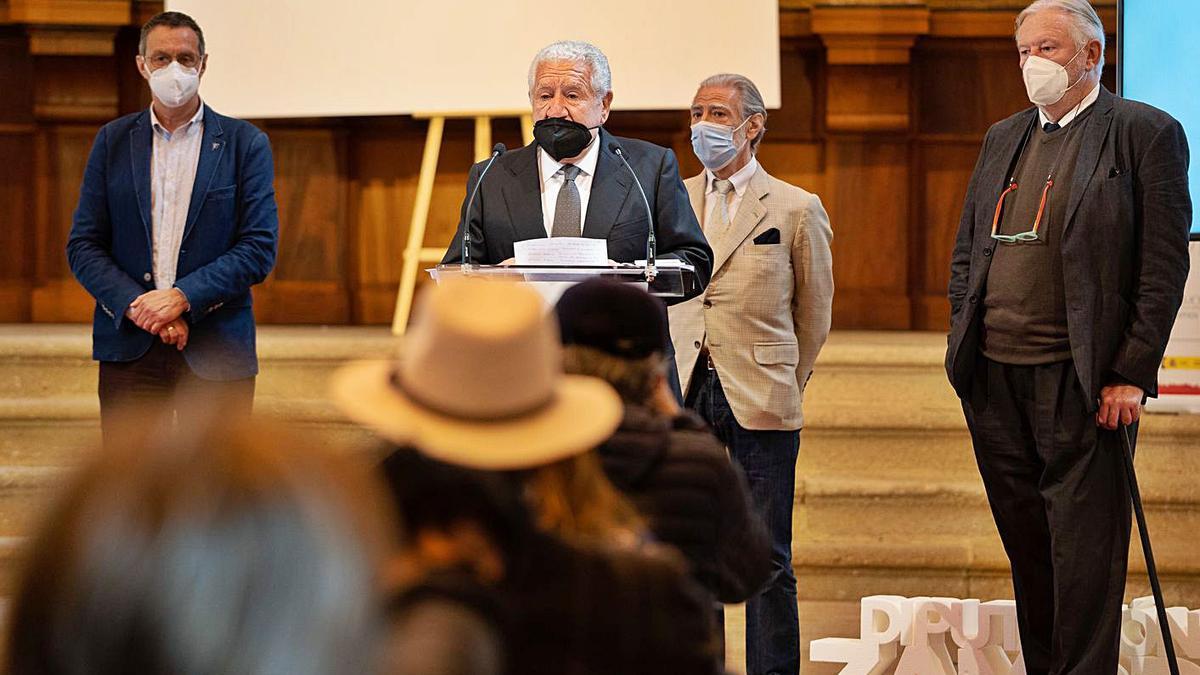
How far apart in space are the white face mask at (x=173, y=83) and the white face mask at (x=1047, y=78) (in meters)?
2.08

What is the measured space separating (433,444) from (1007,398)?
2.34 metres

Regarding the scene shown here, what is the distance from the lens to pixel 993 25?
595cm

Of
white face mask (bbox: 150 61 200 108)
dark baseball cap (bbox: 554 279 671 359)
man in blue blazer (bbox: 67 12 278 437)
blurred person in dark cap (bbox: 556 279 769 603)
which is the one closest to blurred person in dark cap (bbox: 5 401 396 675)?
blurred person in dark cap (bbox: 556 279 769 603)

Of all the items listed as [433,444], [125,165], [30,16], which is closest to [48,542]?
[433,444]

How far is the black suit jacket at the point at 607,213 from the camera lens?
3.23 m

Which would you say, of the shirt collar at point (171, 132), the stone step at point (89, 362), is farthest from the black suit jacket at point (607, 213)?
the stone step at point (89, 362)

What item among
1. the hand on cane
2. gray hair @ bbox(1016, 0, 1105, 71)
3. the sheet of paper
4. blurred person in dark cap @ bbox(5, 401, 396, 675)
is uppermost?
gray hair @ bbox(1016, 0, 1105, 71)

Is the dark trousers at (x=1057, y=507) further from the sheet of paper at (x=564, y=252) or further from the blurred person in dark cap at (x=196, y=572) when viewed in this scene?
the blurred person in dark cap at (x=196, y=572)

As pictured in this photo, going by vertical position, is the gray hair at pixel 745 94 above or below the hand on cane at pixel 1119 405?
above

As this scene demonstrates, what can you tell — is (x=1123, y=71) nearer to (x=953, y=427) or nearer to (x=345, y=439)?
(x=953, y=427)

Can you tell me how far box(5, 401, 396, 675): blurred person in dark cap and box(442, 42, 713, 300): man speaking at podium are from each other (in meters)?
2.26

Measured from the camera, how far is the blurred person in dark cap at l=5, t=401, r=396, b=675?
0.93 m

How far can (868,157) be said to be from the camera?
6051mm

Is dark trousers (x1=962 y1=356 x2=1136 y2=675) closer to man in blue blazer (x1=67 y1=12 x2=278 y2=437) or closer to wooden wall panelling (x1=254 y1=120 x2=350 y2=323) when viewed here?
man in blue blazer (x1=67 y1=12 x2=278 y2=437)
